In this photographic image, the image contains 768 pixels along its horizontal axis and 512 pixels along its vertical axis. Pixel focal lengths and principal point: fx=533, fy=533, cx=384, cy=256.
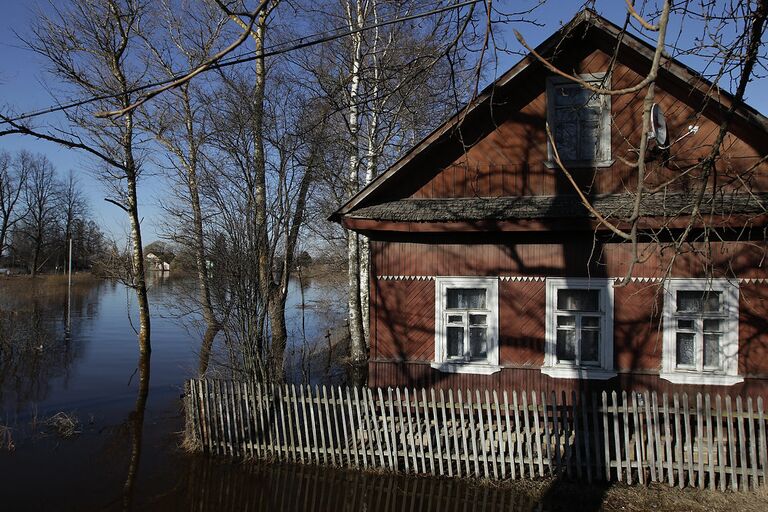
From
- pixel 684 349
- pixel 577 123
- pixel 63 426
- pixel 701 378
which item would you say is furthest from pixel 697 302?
pixel 63 426

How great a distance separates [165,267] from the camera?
9056cm

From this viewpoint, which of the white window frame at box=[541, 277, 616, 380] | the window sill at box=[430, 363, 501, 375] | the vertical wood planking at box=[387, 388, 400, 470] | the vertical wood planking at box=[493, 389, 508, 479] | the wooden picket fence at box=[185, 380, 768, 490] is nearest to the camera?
the wooden picket fence at box=[185, 380, 768, 490]

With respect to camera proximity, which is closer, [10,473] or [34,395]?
[10,473]

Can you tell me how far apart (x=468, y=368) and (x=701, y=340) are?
3836 mm

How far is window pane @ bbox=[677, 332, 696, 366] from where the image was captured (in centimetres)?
887

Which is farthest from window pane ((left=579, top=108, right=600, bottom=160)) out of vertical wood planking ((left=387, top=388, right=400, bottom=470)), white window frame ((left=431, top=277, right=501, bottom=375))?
vertical wood planking ((left=387, top=388, right=400, bottom=470))

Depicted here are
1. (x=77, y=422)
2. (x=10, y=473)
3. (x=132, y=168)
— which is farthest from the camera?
(x=132, y=168)

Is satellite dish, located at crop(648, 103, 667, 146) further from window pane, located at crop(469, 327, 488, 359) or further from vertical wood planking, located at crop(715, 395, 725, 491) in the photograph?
window pane, located at crop(469, 327, 488, 359)

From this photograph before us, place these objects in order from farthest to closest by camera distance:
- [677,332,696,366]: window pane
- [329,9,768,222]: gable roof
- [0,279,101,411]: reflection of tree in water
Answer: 1. [0,279,101,411]: reflection of tree in water
2. [677,332,696,366]: window pane
3. [329,9,768,222]: gable roof

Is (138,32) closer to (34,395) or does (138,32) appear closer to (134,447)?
(34,395)

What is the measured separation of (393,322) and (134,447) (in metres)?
5.41

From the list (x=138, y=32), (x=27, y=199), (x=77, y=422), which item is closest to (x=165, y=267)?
(x=27, y=199)

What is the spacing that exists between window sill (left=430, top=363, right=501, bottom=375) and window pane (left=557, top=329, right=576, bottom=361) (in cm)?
110

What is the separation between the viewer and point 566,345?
9.25 m
